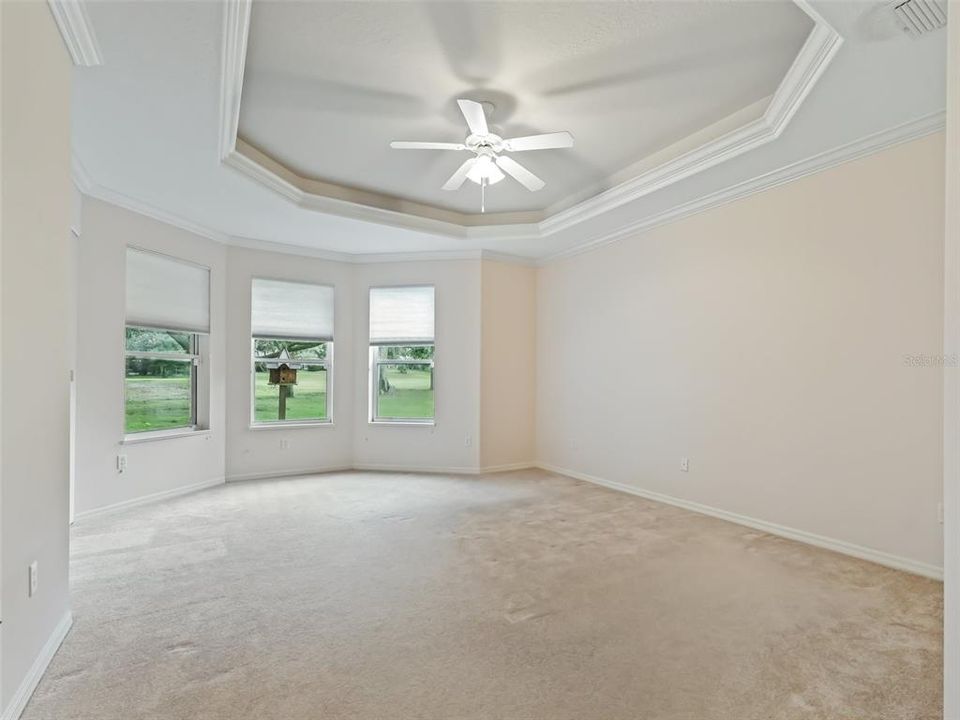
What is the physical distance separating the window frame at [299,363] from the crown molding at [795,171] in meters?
3.44

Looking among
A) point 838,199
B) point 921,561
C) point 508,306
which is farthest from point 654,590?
point 508,306

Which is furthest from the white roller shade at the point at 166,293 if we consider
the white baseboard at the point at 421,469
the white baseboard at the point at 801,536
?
the white baseboard at the point at 801,536

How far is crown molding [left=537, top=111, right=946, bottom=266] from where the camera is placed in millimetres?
2969

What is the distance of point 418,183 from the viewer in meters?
4.45

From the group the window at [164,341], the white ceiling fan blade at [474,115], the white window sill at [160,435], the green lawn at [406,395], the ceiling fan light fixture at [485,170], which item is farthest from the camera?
the green lawn at [406,395]

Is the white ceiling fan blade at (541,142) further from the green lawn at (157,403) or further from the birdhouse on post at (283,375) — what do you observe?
the green lawn at (157,403)

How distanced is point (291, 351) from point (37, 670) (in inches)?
167

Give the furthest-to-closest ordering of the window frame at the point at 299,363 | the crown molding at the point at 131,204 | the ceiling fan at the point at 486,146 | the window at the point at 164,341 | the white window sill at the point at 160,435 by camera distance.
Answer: the window frame at the point at 299,363 → the window at the point at 164,341 → the white window sill at the point at 160,435 → the crown molding at the point at 131,204 → the ceiling fan at the point at 486,146

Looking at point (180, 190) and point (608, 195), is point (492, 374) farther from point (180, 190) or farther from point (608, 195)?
point (180, 190)

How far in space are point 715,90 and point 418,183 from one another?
7.94ft

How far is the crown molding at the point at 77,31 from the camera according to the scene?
1996mm

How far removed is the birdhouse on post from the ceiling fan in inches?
125

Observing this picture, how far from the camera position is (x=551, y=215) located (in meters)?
5.11

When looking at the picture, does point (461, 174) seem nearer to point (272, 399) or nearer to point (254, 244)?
point (254, 244)
